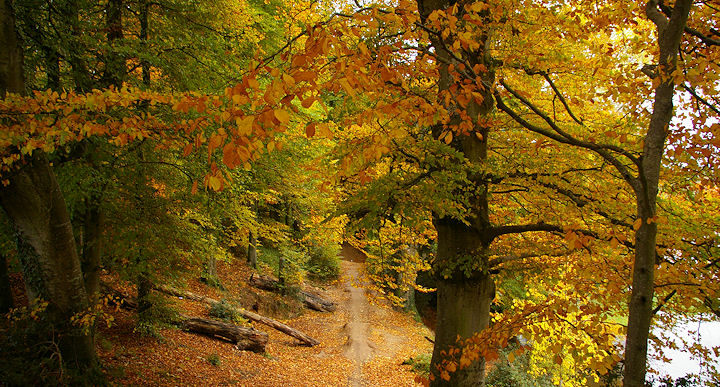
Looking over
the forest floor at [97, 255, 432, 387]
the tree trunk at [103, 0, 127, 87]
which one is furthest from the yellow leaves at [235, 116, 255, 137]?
the forest floor at [97, 255, 432, 387]

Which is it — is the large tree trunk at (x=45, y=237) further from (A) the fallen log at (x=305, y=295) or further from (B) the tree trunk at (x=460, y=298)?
(A) the fallen log at (x=305, y=295)

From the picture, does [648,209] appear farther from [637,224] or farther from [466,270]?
[466,270]

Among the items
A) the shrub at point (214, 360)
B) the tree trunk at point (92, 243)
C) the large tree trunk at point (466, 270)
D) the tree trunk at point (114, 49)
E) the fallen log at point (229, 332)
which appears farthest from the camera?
the fallen log at point (229, 332)

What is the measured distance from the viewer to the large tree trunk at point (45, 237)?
418 centimetres

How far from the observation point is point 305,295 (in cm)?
1798

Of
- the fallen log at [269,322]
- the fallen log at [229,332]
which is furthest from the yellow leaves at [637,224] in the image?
the fallen log at [269,322]

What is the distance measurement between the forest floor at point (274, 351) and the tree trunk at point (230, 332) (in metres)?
0.18

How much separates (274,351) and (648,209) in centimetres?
1105

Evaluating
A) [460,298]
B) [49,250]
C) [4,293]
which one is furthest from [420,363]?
[4,293]

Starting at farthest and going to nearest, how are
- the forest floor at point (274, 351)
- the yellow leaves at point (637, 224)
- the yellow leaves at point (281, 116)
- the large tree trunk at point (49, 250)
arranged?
1. the forest floor at point (274, 351)
2. the large tree trunk at point (49, 250)
3. the yellow leaves at point (637, 224)
4. the yellow leaves at point (281, 116)

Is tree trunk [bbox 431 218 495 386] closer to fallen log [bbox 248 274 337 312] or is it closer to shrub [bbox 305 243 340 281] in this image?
fallen log [bbox 248 274 337 312]

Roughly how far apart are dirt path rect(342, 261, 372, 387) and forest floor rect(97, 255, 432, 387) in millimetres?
33

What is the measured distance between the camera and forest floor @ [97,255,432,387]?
725cm

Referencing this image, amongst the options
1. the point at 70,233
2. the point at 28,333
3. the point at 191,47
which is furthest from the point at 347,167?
the point at 191,47
